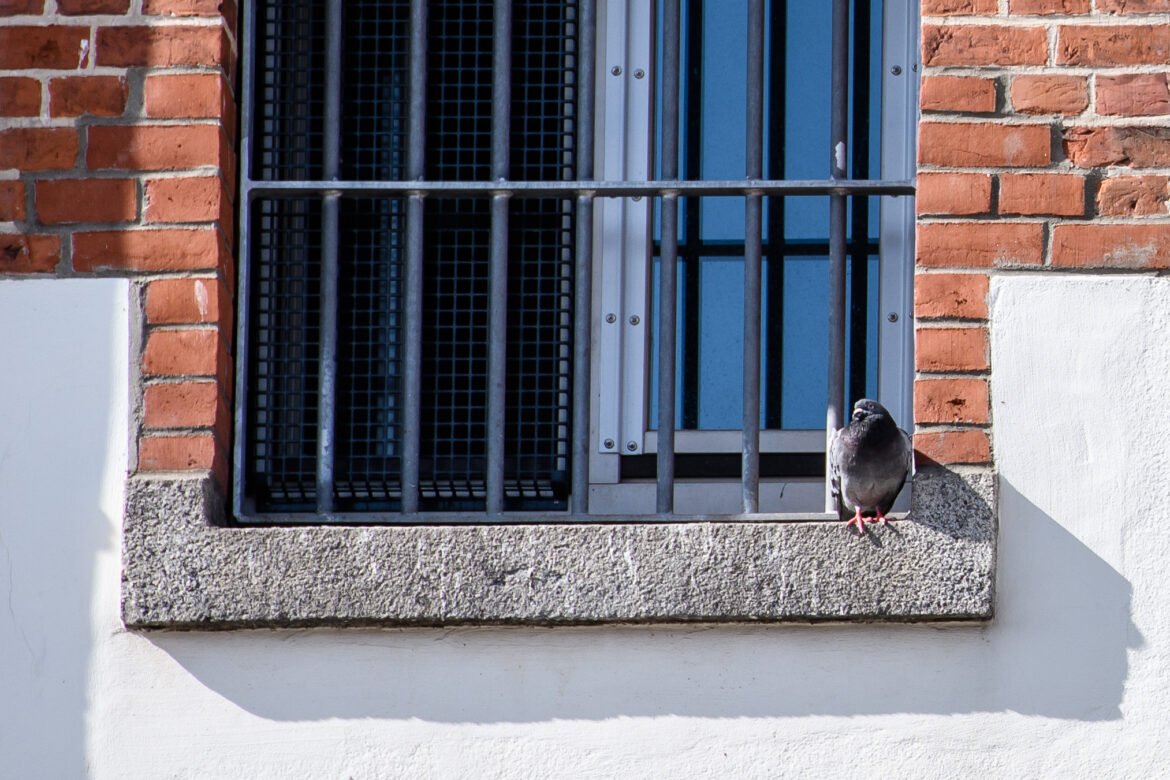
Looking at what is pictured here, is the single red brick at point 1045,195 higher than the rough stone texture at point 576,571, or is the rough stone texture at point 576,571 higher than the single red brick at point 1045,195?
the single red brick at point 1045,195

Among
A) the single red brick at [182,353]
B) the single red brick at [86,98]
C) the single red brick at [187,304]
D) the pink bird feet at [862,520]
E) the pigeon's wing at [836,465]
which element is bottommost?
the pink bird feet at [862,520]

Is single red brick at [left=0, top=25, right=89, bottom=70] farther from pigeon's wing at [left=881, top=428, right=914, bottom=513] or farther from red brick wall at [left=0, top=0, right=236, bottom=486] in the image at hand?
pigeon's wing at [left=881, top=428, right=914, bottom=513]

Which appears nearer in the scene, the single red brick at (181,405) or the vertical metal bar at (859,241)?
the single red brick at (181,405)

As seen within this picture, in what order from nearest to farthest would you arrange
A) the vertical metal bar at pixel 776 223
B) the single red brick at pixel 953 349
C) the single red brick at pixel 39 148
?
the single red brick at pixel 953 349 < the single red brick at pixel 39 148 < the vertical metal bar at pixel 776 223

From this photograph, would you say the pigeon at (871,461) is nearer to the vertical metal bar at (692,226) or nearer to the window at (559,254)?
the window at (559,254)

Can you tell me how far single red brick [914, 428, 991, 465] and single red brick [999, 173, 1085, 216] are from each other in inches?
16.1

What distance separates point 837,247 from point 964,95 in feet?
1.16

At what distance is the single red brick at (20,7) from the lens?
3221mm

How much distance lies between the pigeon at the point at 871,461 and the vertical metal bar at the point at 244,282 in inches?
42.6

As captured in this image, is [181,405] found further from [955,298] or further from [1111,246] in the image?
[1111,246]

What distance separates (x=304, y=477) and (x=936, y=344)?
1239 millimetres

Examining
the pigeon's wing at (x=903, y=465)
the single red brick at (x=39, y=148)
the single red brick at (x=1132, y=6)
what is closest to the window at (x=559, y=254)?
the pigeon's wing at (x=903, y=465)

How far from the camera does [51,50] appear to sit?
3205mm

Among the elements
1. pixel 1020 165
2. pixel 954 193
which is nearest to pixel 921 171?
pixel 954 193
